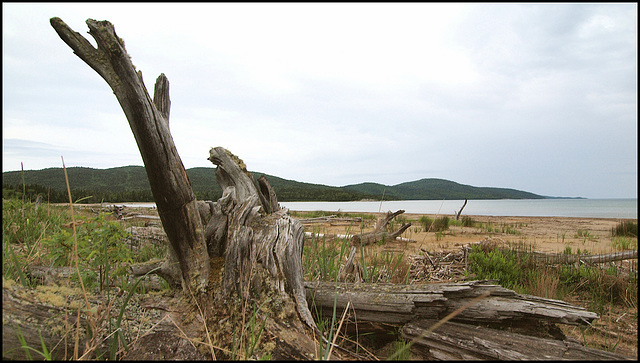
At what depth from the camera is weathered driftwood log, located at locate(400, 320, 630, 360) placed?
6.67 ft

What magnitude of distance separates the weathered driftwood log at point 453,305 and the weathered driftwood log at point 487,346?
10 cm

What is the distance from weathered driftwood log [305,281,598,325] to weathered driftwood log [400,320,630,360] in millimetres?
98

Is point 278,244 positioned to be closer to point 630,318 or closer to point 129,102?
point 129,102

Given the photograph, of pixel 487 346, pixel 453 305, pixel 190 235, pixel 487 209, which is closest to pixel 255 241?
pixel 190 235

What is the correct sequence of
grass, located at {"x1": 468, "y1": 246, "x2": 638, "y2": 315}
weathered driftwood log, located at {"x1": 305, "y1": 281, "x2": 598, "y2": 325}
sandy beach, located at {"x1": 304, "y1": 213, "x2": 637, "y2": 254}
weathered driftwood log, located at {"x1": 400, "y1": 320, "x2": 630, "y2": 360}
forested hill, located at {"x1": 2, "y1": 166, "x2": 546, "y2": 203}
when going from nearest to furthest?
weathered driftwood log, located at {"x1": 400, "y1": 320, "x2": 630, "y2": 360} < weathered driftwood log, located at {"x1": 305, "y1": 281, "x2": 598, "y2": 325} < grass, located at {"x1": 468, "y1": 246, "x2": 638, "y2": 315} < sandy beach, located at {"x1": 304, "y1": 213, "x2": 637, "y2": 254} < forested hill, located at {"x1": 2, "y1": 166, "x2": 546, "y2": 203}

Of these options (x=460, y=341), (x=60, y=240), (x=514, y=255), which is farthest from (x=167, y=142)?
(x=514, y=255)

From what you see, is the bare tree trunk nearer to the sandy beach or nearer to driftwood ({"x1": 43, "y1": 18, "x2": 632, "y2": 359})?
driftwood ({"x1": 43, "y1": 18, "x2": 632, "y2": 359})

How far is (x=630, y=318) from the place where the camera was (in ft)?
13.1

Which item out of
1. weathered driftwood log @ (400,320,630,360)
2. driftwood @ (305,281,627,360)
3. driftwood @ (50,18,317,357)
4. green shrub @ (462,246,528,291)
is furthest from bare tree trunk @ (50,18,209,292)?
green shrub @ (462,246,528,291)

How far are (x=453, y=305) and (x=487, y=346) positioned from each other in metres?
0.44

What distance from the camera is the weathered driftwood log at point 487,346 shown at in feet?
6.67

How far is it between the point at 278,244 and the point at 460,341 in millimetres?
1638

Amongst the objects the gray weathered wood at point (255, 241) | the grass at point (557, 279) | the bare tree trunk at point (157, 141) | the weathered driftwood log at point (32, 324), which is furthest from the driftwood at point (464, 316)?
the grass at point (557, 279)

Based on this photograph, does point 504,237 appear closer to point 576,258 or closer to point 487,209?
point 576,258
